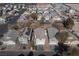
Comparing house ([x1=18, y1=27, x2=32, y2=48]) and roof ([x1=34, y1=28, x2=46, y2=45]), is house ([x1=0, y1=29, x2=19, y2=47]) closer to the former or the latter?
house ([x1=18, y1=27, x2=32, y2=48])

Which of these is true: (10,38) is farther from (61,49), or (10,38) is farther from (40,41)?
(61,49)

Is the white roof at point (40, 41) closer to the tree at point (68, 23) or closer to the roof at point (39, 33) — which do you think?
the roof at point (39, 33)

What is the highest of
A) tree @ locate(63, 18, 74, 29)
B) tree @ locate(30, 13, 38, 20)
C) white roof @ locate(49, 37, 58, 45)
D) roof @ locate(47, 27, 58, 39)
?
tree @ locate(30, 13, 38, 20)

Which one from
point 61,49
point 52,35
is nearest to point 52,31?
point 52,35

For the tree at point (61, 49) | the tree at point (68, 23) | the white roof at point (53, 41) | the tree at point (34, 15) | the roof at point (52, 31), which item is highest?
the tree at point (34, 15)

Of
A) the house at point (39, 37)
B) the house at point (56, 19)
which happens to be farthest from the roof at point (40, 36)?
the house at point (56, 19)

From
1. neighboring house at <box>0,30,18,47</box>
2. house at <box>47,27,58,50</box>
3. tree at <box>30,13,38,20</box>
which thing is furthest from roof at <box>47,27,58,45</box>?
neighboring house at <box>0,30,18,47</box>
